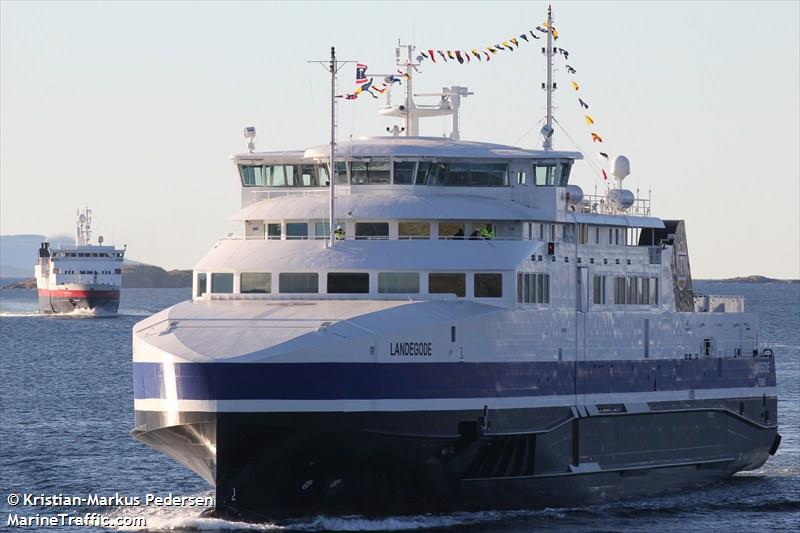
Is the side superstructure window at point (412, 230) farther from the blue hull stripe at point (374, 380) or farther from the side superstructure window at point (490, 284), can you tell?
the blue hull stripe at point (374, 380)

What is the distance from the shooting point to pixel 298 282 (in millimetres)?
32750

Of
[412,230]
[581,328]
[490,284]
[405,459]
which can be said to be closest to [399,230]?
[412,230]

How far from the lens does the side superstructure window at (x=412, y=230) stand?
33.5 m

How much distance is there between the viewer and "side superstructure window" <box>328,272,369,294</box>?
32.3 metres

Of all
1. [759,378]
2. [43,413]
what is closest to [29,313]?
[43,413]

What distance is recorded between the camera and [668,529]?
Result: 33438 millimetres

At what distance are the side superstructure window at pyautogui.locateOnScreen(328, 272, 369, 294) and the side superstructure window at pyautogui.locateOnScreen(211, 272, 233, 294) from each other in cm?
220

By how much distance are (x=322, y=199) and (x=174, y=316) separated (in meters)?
4.56

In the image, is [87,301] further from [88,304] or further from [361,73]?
[361,73]

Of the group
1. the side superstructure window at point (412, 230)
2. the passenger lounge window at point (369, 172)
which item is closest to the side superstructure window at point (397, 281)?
the side superstructure window at point (412, 230)

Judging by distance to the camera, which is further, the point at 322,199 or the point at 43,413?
the point at 43,413

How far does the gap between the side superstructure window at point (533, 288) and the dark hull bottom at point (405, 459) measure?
2.20 m

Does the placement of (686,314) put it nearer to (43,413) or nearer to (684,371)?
(684,371)

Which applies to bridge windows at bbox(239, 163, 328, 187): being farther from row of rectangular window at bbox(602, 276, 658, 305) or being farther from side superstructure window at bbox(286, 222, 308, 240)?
row of rectangular window at bbox(602, 276, 658, 305)
